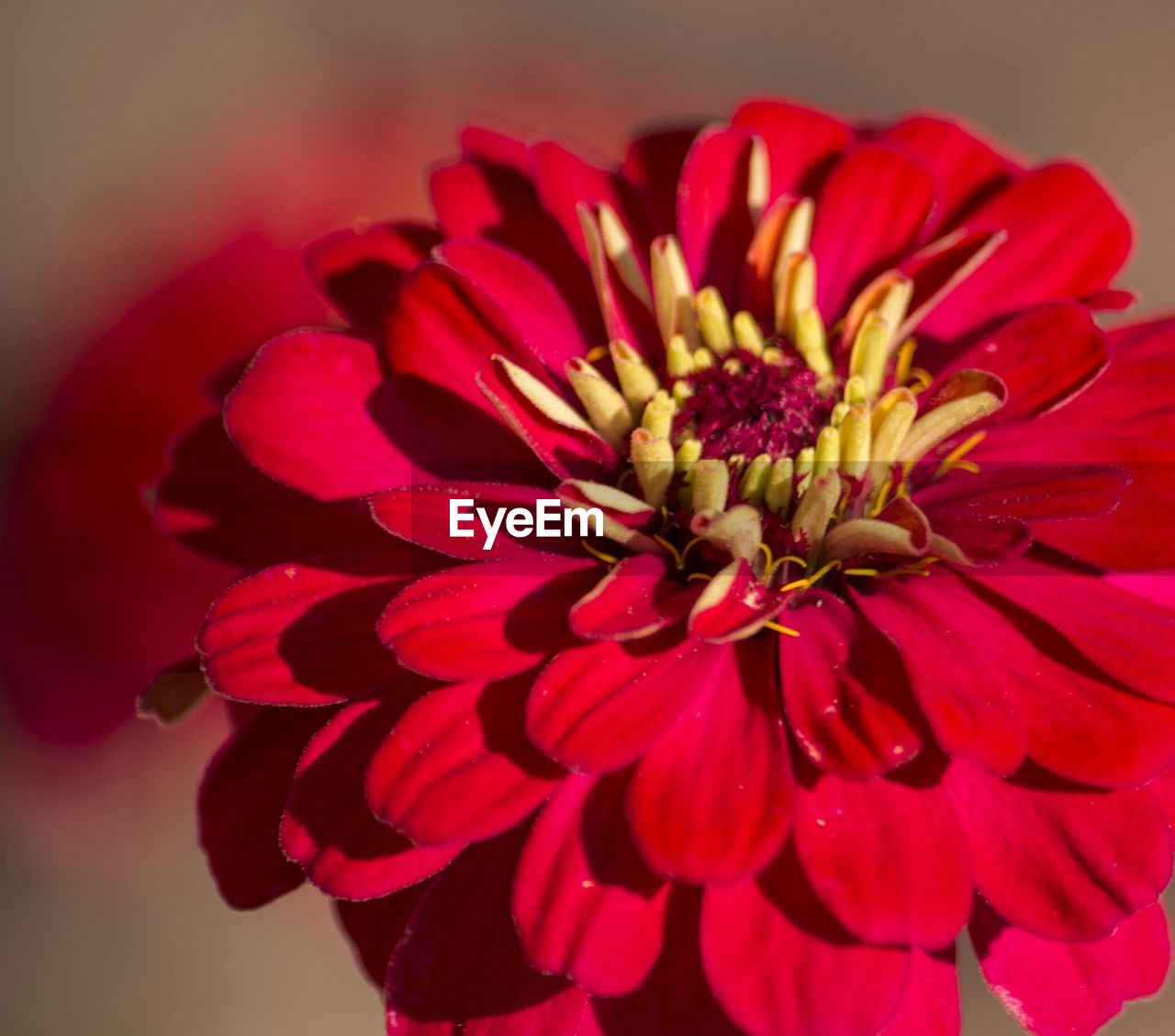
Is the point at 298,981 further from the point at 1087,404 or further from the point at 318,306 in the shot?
the point at 1087,404

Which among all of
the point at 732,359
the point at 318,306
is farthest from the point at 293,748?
the point at 318,306

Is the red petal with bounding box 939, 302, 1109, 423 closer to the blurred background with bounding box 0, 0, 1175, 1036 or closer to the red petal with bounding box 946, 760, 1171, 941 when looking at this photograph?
the red petal with bounding box 946, 760, 1171, 941

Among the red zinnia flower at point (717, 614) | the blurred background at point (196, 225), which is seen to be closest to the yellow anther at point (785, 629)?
the red zinnia flower at point (717, 614)

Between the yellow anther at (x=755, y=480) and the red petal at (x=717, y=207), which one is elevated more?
the red petal at (x=717, y=207)

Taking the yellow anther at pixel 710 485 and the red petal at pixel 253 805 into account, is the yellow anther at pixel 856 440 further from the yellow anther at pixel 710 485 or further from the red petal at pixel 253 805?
the red petal at pixel 253 805

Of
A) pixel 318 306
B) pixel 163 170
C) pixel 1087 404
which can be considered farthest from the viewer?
pixel 163 170

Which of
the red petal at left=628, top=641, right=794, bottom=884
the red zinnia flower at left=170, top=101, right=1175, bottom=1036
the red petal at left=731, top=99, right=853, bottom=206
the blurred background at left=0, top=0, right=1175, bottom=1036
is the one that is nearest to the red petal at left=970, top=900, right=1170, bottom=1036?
the red zinnia flower at left=170, top=101, right=1175, bottom=1036

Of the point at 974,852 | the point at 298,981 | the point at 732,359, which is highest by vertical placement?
the point at 732,359
